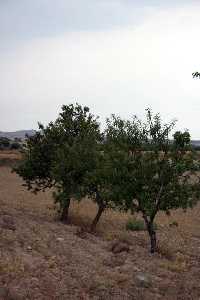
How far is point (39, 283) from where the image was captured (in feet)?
54.3

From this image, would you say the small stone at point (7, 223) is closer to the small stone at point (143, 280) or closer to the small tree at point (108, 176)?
the small tree at point (108, 176)

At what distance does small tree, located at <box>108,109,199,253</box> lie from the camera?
2412cm

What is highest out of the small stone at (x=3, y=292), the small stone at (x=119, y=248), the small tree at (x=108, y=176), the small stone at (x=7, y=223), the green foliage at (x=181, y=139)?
the green foliage at (x=181, y=139)

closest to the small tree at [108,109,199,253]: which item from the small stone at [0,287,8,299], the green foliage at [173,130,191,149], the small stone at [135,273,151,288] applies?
the green foliage at [173,130,191,149]

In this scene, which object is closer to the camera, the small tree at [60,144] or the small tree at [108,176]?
the small tree at [108,176]

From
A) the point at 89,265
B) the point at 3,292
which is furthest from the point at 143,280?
the point at 3,292

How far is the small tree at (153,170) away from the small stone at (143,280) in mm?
5421

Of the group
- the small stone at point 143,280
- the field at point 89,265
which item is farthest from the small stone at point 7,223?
the small stone at point 143,280

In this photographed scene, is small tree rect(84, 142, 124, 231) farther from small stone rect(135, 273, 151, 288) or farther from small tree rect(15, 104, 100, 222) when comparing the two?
small stone rect(135, 273, 151, 288)

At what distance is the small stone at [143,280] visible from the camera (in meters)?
18.5

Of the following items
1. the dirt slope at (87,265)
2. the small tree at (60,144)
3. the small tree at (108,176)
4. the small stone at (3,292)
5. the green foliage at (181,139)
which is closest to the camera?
the small stone at (3,292)

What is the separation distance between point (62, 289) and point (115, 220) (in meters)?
22.3

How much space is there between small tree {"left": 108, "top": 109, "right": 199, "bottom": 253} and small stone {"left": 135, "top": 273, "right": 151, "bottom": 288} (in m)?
5.42

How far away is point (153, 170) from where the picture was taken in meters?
24.2
